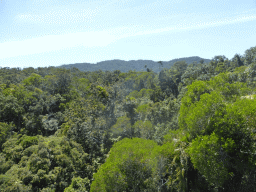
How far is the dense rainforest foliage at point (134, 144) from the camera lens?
9.16 m

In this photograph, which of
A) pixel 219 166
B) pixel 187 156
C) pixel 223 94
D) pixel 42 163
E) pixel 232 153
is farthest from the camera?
pixel 42 163

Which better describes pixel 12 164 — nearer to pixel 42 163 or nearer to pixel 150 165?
pixel 42 163

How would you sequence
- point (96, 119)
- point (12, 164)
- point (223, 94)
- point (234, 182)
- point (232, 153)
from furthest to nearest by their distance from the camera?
point (96, 119)
point (12, 164)
point (223, 94)
point (234, 182)
point (232, 153)

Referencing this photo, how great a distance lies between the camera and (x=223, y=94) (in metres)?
13.2

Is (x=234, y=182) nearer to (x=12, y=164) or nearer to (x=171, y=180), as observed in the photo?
(x=171, y=180)

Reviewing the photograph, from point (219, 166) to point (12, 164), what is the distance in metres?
18.4

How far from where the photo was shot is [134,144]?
13.3 m

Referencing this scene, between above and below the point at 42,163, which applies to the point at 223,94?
above

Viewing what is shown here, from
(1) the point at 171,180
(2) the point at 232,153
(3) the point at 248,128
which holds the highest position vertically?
(3) the point at 248,128

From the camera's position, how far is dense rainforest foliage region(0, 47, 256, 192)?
9.16 metres

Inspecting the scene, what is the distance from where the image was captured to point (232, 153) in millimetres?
9469

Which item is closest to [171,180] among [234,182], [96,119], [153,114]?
[234,182]

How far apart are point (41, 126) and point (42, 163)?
13.4 metres

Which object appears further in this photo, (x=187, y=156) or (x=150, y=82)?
(x=150, y=82)
